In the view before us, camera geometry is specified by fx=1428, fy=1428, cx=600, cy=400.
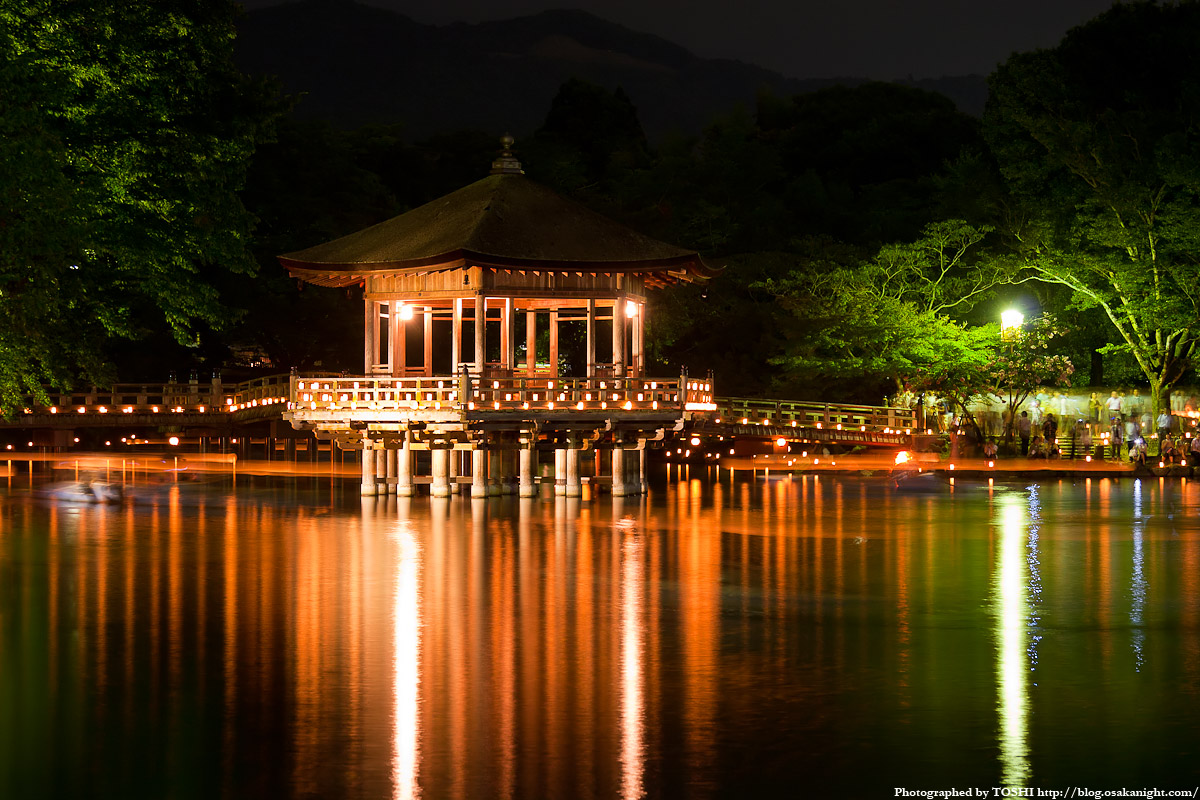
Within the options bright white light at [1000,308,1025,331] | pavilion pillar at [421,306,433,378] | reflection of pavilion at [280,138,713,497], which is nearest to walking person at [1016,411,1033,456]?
bright white light at [1000,308,1025,331]

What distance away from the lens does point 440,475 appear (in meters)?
37.2

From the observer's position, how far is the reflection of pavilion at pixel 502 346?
34.8m

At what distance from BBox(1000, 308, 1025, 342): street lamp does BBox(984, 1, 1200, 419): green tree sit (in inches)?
76.0

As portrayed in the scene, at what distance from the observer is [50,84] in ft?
92.4

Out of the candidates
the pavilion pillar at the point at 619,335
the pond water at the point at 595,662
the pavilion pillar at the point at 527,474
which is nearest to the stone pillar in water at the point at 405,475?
the pavilion pillar at the point at 527,474

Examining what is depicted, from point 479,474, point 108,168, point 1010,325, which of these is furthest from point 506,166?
point 1010,325

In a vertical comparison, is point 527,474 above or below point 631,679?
above

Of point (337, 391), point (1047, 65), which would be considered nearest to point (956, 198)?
point (1047, 65)

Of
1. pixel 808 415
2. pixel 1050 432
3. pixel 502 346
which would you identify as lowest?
pixel 1050 432

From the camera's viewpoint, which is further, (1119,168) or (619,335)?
(1119,168)

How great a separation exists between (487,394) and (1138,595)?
58.7 feet

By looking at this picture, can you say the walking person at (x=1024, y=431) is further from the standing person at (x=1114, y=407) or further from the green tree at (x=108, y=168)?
the green tree at (x=108, y=168)

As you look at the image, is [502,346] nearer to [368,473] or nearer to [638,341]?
[638,341]

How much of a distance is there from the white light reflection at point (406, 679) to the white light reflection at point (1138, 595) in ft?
25.1
